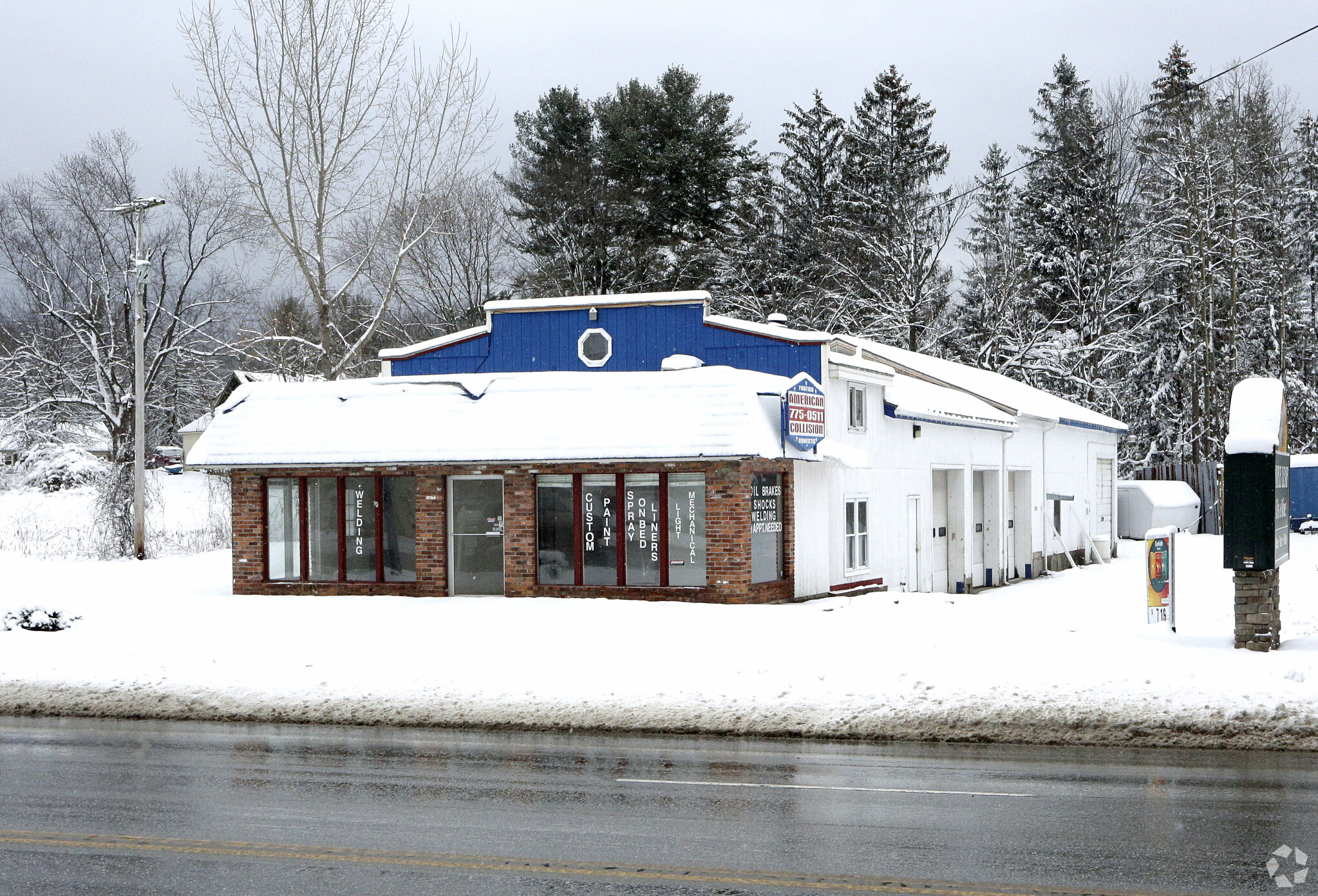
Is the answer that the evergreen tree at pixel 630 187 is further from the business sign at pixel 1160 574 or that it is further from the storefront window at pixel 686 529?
the business sign at pixel 1160 574

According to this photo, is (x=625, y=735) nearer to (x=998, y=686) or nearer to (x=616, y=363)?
(x=998, y=686)

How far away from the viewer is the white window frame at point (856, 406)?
74.8 ft

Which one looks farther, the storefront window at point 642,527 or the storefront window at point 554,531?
the storefront window at point 554,531

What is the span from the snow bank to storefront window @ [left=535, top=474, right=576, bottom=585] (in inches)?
48.8

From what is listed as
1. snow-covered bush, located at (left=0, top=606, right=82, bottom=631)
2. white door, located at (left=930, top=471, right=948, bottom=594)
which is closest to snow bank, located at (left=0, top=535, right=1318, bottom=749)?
snow-covered bush, located at (left=0, top=606, right=82, bottom=631)

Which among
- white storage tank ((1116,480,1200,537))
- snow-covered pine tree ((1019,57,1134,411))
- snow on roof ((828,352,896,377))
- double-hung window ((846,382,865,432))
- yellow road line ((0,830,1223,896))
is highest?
snow-covered pine tree ((1019,57,1134,411))

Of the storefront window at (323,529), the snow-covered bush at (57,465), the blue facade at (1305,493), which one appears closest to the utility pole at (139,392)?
the storefront window at (323,529)

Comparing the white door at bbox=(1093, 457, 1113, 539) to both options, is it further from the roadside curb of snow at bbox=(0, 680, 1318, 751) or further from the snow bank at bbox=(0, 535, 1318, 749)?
the roadside curb of snow at bbox=(0, 680, 1318, 751)

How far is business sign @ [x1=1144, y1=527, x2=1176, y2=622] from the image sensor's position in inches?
642

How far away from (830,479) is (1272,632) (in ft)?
29.4

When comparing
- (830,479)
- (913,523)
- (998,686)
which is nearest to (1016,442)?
(913,523)

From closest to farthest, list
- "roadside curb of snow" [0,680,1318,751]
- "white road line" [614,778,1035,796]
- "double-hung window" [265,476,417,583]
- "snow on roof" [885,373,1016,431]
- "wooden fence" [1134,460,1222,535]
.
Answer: "white road line" [614,778,1035,796] < "roadside curb of snow" [0,680,1318,751] < "double-hung window" [265,476,417,583] < "snow on roof" [885,373,1016,431] < "wooden fence" [1134,460,1222,535]

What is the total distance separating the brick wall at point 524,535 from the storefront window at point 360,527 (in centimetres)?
19
